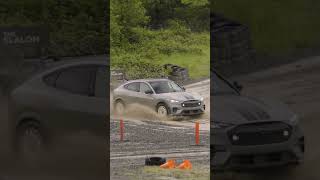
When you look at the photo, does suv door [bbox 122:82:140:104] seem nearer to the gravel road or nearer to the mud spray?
the mud spray

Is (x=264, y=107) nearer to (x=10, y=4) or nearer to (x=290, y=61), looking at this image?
(x=290, y=61)

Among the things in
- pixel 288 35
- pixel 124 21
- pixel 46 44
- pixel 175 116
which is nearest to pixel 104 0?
pixel 124 21

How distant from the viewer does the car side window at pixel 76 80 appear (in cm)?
559

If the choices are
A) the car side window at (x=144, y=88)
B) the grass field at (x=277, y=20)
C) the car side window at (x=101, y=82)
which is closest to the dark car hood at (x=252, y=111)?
the grass field at (x=277, y=20)

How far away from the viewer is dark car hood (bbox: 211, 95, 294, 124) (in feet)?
17.2

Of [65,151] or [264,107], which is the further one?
[65,151]

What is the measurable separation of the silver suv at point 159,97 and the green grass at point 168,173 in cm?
56

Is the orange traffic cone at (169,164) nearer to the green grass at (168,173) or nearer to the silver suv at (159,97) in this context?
the green grass at (168,173)

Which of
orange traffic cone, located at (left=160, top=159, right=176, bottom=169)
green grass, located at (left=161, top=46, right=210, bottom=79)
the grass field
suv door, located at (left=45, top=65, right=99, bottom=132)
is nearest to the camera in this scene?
→ the grass field

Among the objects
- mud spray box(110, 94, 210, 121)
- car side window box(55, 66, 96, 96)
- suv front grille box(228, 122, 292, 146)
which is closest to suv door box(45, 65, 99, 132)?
car side window box(55, 66, 96, 96)

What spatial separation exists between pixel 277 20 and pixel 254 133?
1.11 metres

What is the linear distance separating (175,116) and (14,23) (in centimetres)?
188

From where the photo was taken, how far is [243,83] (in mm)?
5277

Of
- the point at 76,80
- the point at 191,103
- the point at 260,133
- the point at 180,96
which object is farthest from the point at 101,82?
the point at 260,133
